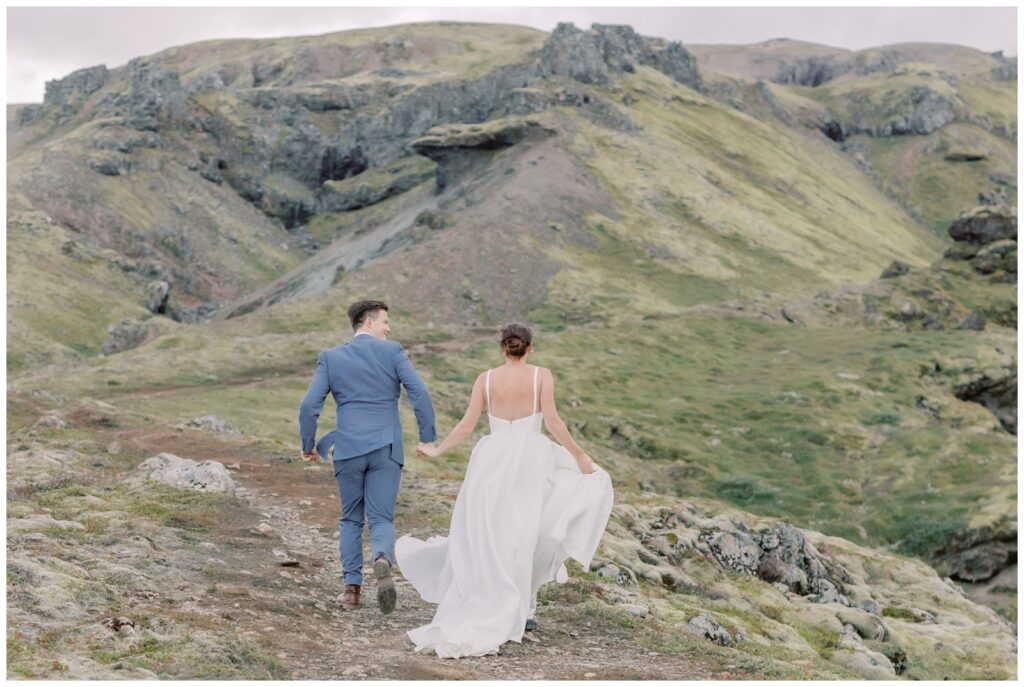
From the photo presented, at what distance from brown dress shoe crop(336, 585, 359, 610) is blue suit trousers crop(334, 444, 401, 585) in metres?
0.08

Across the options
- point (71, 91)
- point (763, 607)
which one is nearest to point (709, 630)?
point (763, 607)

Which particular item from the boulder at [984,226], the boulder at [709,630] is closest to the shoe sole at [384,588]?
the boulder at [709,630]

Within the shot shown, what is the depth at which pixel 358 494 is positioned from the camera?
13953mm

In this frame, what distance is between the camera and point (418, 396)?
543 inches

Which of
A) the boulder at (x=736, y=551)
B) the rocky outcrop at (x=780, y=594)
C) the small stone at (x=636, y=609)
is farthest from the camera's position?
the boulder at (x=736, y=551)

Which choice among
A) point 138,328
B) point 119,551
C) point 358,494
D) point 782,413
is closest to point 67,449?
point 119,551

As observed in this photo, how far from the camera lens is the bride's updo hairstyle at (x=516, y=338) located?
42.7 ft

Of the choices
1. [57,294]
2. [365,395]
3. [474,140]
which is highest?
[474,140]

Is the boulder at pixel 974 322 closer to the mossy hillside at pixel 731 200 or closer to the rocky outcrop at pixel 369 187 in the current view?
the mossy hillside at pixel 731 200

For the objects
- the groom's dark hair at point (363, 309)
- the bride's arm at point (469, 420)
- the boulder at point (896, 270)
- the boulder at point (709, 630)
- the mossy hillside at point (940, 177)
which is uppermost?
the mossy hillside at point (940, 177)

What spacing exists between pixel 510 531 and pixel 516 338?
7.65 feet

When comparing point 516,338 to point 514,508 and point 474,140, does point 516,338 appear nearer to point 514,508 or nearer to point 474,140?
point 514,508

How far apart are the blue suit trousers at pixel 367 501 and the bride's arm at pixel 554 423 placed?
217 centimetres

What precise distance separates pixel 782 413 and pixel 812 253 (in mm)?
51431
